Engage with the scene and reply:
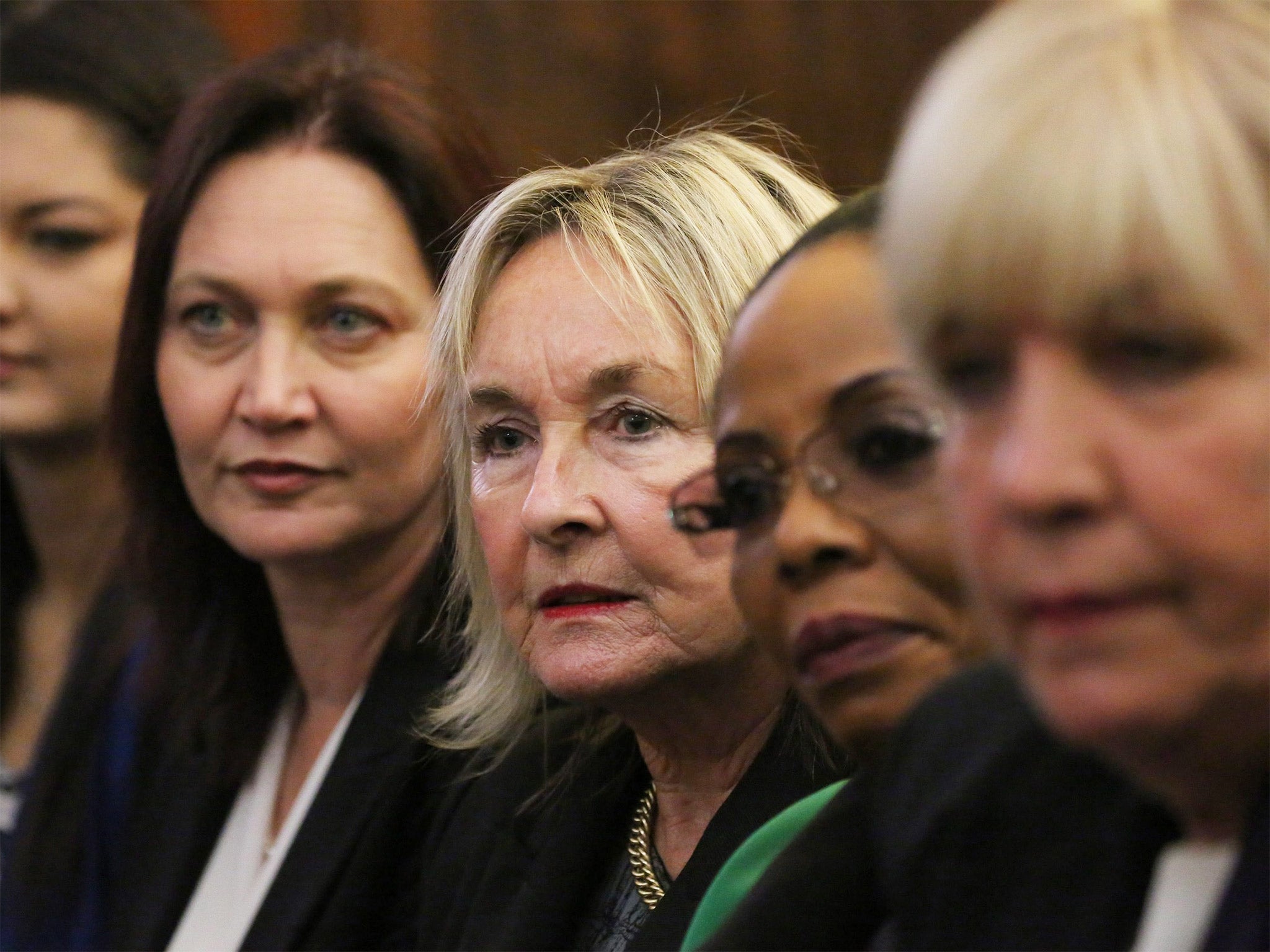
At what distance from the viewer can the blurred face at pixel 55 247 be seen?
101 inches

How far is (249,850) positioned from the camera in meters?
2.22

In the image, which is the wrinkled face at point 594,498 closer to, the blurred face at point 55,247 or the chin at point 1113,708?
the chin at point 1113,708

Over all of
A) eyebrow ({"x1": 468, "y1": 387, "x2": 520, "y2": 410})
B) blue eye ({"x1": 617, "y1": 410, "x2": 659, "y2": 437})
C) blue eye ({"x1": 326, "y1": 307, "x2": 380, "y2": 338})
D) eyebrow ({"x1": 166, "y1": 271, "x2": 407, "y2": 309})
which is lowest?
blue eye ({"x1": 617, "y1": 410, "x2": 659, "y2": 437})

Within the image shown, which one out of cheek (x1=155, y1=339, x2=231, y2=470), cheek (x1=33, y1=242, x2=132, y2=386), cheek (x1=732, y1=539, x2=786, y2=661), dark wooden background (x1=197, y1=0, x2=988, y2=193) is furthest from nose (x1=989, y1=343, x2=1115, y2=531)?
dark wooden background (x1=197, y1=0, x2=988, y2=193)

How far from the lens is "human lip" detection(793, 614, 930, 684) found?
87 cm

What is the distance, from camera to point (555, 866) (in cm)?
165

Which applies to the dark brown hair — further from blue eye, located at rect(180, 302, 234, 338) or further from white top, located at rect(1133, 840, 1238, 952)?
white top, located at rect(1133, 840, 1238, 952)

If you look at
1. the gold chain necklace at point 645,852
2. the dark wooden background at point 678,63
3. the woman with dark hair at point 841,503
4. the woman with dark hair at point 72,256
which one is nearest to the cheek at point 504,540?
the gold chain necklace at point 645,852

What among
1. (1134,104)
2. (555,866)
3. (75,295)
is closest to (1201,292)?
(1134,104)

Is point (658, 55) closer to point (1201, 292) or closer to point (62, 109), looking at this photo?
Result: point (62, 109)

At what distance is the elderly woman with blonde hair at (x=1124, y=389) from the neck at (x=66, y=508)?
2.26 meters

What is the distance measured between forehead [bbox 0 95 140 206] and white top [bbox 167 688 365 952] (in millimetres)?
863

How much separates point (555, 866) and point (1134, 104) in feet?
3.86

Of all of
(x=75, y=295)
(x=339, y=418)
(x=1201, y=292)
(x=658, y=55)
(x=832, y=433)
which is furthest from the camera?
(x=658, y=55)
